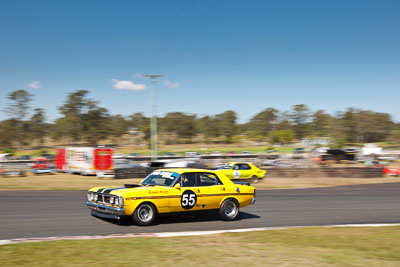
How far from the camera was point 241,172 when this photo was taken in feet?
74.1

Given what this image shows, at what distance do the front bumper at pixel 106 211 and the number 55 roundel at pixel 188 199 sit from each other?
162 centimetres

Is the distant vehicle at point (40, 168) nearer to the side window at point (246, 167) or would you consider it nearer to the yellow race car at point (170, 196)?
the side window at point (246, 167)

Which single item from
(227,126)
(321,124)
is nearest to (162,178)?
(227,126)

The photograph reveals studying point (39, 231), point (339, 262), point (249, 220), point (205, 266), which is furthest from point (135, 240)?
point (249, 220)

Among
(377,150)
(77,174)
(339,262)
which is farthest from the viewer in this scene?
(377,150)

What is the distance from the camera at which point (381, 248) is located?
7215mm

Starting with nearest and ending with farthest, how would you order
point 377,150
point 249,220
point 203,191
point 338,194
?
1. point 203,191
2. point 249,220
3. point 338,194
4. point 377,150

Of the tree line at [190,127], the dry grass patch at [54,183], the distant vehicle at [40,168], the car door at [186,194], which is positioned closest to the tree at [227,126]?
the tree line at [190,127]

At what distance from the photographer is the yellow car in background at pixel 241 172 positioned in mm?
22359

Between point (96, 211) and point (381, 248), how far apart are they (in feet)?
20.7

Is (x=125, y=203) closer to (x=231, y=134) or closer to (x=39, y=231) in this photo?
(x=39, y=231)

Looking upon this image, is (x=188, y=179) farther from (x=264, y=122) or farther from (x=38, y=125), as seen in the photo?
(x=264, y=122)

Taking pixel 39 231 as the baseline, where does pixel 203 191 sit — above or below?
above

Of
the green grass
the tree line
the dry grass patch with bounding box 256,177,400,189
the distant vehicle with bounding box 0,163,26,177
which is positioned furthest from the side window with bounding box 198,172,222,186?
the tree line
